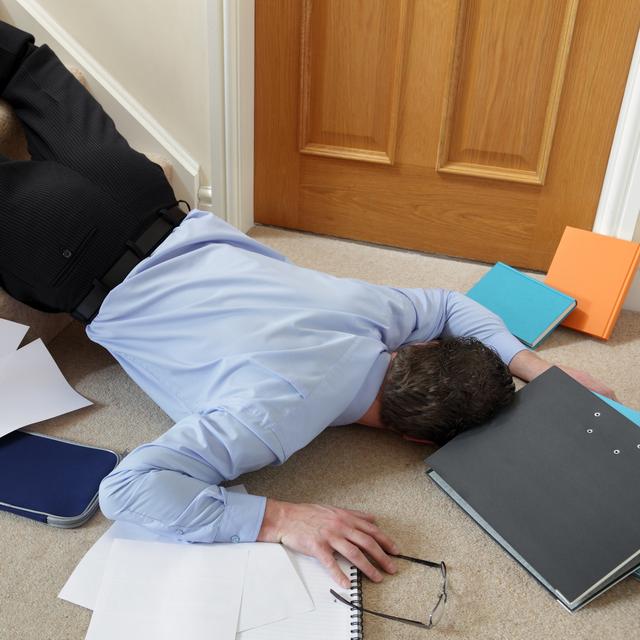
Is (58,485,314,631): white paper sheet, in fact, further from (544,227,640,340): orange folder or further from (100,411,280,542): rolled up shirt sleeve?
(544,227,640,340): orange folder

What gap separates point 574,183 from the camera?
1.83 m

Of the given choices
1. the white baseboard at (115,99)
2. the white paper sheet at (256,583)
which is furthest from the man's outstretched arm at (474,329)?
the white baseboard at (115,99)

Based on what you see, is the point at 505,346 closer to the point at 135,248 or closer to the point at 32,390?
the point at 135,248

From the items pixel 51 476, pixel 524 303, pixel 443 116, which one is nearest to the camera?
pixel 51 476

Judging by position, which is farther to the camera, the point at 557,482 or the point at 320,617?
the point at 557,482

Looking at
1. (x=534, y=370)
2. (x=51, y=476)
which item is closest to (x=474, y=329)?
(x=534, y=370)

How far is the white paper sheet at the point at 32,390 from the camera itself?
130 centimetres

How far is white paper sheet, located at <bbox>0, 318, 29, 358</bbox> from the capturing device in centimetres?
138

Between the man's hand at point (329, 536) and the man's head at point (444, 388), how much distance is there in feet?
0.65

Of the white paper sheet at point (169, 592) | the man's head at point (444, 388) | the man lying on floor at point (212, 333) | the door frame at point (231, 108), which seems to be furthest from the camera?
the door frame at point (231, 108)

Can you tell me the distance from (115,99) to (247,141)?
38 cm

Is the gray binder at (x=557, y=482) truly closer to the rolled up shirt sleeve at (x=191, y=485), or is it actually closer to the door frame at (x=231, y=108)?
the rolled up shirt sleeve at (x=191, y=485)

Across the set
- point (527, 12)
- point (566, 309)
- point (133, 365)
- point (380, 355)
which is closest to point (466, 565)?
point (380, 355)

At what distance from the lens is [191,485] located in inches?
40.1
